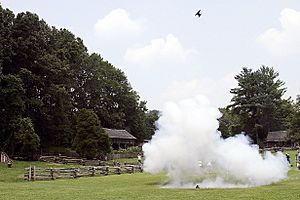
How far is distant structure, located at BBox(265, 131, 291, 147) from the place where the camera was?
93.6m

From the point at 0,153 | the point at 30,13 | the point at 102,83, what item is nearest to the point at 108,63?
the point at 102,83

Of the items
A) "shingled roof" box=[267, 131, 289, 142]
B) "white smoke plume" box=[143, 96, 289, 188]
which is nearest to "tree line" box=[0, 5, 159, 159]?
"white smoke plume" box=[143, 96, 289, 188]

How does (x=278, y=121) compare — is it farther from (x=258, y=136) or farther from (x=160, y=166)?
(x=160, y=166)

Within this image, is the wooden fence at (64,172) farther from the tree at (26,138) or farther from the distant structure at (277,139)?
the distant structure at (277,139)

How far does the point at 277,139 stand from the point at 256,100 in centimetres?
929

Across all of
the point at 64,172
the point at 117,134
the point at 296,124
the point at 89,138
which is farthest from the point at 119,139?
the point at 64,172

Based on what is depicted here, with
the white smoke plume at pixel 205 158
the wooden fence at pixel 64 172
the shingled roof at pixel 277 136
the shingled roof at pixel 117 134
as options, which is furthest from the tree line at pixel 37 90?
the shingled roof at pixel 277 136

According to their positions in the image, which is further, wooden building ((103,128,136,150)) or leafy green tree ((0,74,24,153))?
wooden building ((103,128,136,150))

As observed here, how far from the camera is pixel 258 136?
4013 inches

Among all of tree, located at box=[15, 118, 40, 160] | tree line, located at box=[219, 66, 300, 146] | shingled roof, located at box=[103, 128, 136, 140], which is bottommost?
tree, located at box=[15, 118, 40, 160]

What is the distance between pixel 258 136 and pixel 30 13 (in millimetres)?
59547

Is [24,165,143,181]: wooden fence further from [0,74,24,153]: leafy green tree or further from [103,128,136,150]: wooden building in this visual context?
[103,128,136,150]: wooden building

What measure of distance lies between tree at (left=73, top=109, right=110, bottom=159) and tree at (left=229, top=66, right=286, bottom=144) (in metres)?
46.3

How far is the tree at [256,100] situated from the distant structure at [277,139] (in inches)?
92.8
